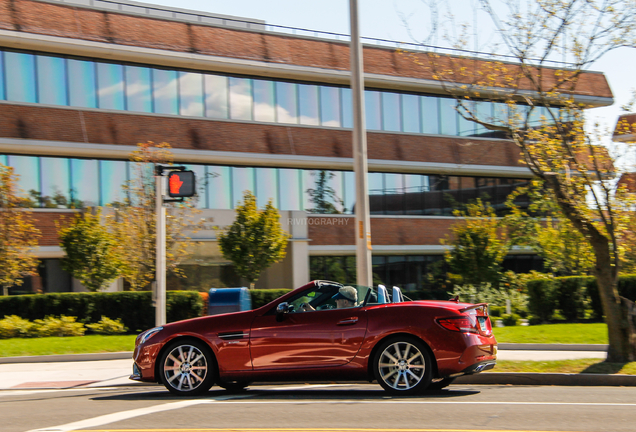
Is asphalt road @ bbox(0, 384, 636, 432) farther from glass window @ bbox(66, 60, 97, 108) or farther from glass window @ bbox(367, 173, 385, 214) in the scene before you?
glass window @ bbox(367, 173, 385, 214)

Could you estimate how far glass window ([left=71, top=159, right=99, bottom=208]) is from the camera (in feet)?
84.5

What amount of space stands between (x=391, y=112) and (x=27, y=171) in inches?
631

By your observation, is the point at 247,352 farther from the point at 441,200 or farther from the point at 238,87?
the point at 441,200

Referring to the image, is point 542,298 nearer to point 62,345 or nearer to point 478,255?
point 478,255

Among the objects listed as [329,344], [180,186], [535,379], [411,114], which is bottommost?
[535,379]

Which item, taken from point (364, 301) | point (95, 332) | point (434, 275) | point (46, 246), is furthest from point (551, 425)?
point (434, 275)

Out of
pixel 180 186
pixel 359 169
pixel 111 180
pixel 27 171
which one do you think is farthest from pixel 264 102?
pixel 180 186

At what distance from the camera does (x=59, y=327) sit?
1864 centimetres

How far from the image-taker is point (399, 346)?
8.16 meters

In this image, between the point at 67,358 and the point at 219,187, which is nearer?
the point at 67,358

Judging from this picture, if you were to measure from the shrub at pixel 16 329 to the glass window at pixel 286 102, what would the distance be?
14561mm

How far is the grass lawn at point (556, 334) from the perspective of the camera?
52.2 ft

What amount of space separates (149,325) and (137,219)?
345 centimetres

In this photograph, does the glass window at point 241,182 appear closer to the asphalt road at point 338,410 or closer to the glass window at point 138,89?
the glass window at point 138,89
